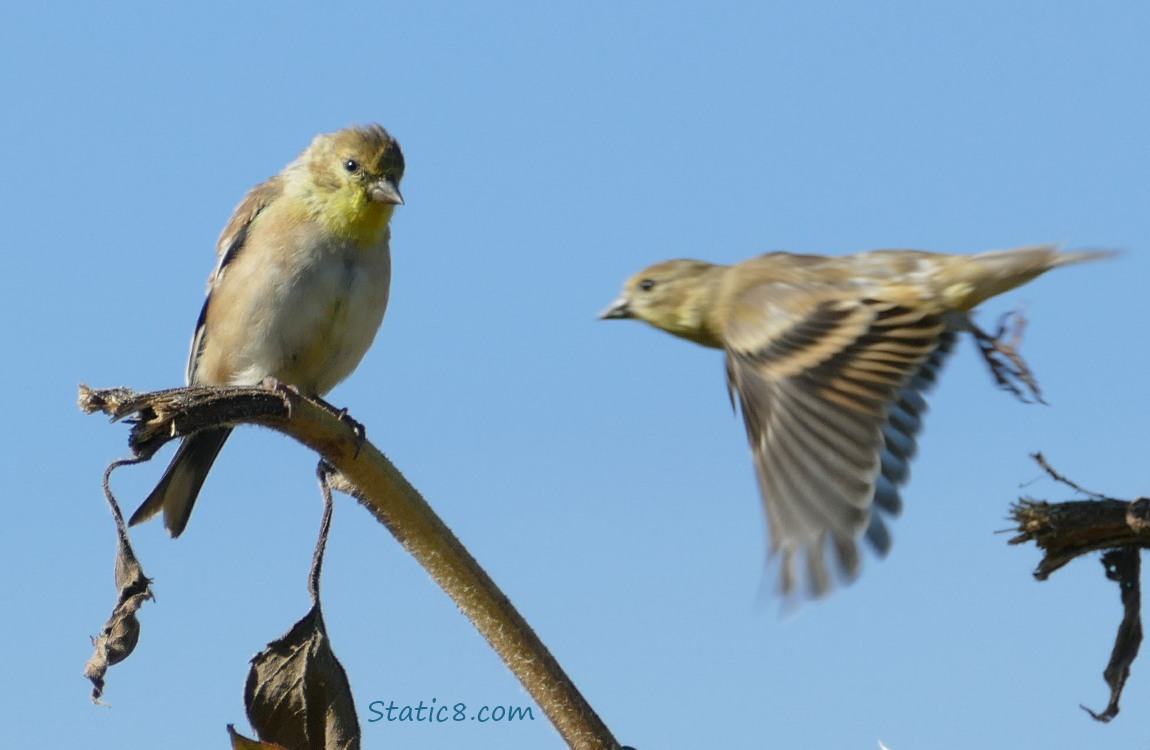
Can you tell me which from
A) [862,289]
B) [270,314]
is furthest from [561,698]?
[270,314]

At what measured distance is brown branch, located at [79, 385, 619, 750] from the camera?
1732 millimetres

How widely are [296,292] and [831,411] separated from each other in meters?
2.14

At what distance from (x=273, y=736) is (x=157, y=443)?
50 cm

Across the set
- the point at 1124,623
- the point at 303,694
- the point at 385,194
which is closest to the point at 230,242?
the point at 385,194

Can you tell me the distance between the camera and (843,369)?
3.49 m

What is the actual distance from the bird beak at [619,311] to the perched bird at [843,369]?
83cm

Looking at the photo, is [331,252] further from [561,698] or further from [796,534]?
[561,698]

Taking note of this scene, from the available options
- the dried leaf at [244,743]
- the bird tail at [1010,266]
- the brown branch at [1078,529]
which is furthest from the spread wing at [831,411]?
the dried leaf at [244,743]

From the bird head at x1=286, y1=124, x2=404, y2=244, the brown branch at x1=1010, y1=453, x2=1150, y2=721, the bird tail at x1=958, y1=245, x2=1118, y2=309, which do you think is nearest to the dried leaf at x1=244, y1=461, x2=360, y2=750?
the brown branch at x1=1010, y1=453, x2=1150, y2=721

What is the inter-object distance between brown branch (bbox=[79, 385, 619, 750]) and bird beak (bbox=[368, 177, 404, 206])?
3.03 m

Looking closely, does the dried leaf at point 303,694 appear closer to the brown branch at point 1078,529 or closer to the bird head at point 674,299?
the brown branch at point 1078,529

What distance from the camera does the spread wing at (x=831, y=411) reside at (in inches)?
122

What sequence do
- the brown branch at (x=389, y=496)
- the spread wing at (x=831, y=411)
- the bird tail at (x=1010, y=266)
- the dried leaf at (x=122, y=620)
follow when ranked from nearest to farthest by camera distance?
the brown branch at (x=389, y=496) → the dried leaf at (x=122, y=620) → the spread wing at (x=831, y=411) → the bird tail at (x=1010, y=266)

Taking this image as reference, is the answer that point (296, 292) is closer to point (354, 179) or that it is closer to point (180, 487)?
point (354, 179)
